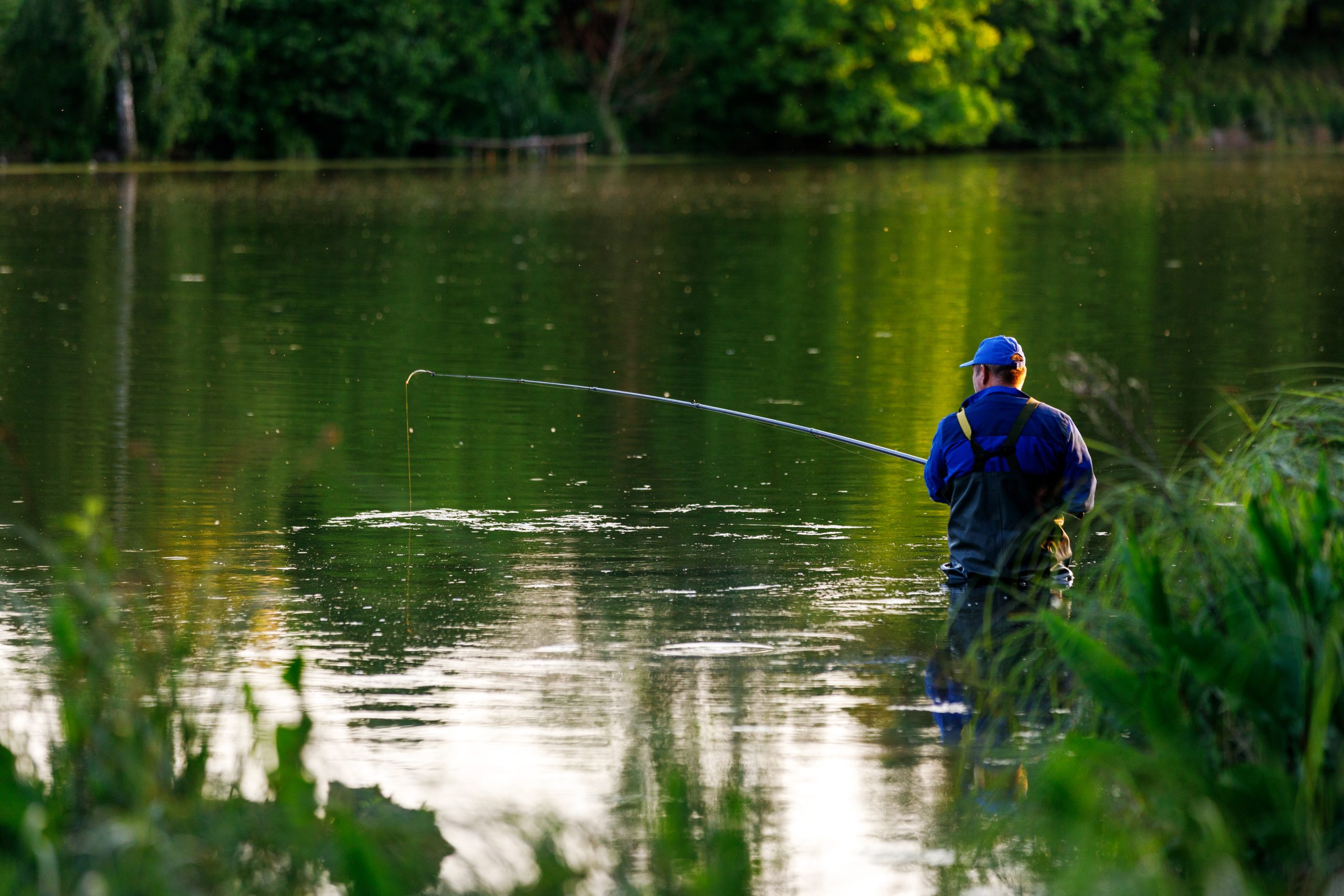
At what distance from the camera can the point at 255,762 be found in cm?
520

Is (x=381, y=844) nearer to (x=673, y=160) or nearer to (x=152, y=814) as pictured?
(x=152, y=814)

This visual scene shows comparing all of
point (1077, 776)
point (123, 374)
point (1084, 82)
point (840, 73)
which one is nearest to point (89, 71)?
point (840, 73)

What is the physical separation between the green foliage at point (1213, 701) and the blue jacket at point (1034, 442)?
1790 mm

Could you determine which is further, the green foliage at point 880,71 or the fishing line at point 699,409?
the green foliage at point 880,71

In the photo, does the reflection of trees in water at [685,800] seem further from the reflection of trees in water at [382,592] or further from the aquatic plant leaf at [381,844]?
the reflection of trees in water at [382,592]

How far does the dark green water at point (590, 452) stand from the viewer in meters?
5.75

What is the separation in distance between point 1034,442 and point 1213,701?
2.30 meters

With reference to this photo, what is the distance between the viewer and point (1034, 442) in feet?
22.7

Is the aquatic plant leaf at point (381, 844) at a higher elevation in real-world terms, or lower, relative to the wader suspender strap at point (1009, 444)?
lower

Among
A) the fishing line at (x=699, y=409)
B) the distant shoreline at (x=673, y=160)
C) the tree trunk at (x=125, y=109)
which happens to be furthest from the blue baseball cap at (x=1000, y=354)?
the tree trunk at (x=125, y=109)

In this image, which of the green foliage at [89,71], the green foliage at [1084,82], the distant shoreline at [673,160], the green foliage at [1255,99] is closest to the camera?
the green foliage at [89,71]

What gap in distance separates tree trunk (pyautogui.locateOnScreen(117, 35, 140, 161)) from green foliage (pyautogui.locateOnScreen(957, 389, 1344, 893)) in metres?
43.3

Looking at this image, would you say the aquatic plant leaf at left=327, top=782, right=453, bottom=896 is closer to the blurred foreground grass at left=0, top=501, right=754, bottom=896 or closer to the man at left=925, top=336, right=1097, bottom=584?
the blurred foreground grass at left=0, top=501, right=754, bottom=896

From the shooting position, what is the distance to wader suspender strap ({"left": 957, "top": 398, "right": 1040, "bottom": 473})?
22.6 feet
